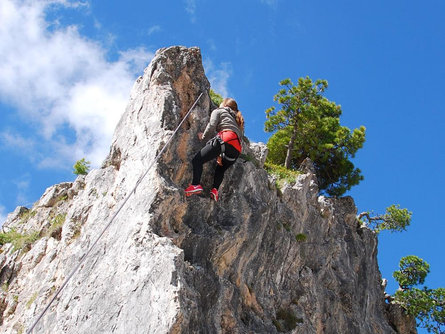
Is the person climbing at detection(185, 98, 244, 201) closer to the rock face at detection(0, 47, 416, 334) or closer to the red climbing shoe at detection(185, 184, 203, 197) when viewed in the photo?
the red climbing shoe at detection(185, 184, 203, 197)

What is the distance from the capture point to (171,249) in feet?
33.6

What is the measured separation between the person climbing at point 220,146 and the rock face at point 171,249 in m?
0.51

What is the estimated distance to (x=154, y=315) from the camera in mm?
9086

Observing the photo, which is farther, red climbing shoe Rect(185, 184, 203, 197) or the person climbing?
the person climbing

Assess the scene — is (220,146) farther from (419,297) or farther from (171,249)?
(419,297)

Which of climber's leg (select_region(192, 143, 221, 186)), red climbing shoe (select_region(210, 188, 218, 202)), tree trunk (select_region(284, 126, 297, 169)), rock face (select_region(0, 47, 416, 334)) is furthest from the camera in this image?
tree trunk (select_region(284, 126, 297, 169))

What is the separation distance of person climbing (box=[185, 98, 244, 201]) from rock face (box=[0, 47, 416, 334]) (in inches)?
20.1

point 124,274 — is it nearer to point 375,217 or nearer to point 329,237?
point 329,237

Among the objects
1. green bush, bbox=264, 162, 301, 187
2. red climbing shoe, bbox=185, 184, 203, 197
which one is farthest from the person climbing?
green bush, bbox=264, 162, 301, 187

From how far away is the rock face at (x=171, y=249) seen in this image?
10.1 m

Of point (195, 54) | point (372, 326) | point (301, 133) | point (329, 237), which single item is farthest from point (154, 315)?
point (301, 133)

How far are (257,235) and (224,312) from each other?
10.9 ft

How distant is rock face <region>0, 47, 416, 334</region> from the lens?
396 inches

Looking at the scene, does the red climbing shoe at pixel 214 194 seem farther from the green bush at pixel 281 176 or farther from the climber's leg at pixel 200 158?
the green bush at pixel 281 176
